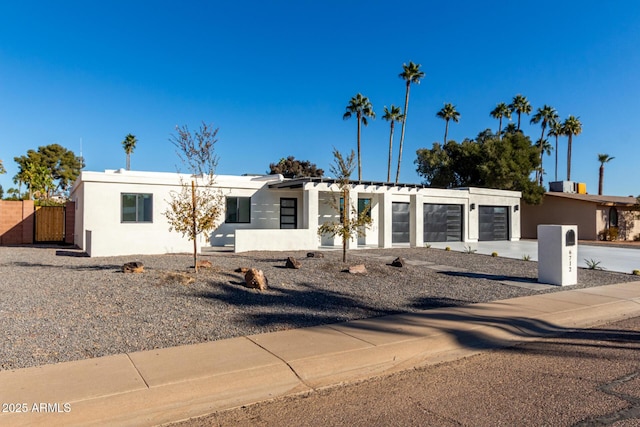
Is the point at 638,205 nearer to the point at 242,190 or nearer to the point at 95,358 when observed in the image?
the point at 242,190

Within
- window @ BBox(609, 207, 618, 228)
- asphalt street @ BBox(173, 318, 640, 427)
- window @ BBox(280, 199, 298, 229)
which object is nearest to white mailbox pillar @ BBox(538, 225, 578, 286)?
asphalt street @ BBox(173, 318, 640, 427)

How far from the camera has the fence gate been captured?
872 inches

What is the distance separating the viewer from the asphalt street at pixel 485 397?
405cm

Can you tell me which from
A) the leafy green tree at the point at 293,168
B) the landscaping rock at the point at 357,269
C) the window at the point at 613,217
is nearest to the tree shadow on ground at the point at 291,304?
the landscaping rock at the point at 357,269

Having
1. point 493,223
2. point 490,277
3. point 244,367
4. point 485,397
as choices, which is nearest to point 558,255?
point 490,277

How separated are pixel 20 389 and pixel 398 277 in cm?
855

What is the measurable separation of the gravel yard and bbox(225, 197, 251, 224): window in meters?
7.23

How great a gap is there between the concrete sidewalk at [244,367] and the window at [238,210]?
1393 centimetres

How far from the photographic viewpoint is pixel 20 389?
169 inches

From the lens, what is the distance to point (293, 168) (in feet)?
168

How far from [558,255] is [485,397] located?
792 centimetres

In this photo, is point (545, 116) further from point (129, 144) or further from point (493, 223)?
point (129, 144)

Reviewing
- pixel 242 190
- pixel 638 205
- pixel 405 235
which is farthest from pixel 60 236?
pixel 638 205

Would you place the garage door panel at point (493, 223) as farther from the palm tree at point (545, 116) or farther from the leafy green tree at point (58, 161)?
the leafy green tree at point (58, 161)
